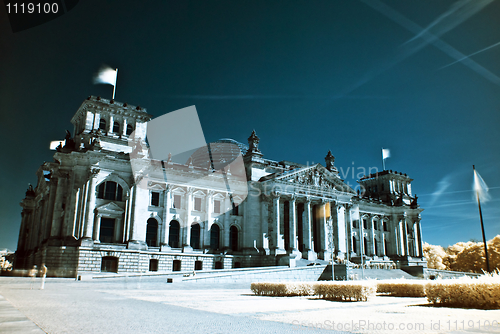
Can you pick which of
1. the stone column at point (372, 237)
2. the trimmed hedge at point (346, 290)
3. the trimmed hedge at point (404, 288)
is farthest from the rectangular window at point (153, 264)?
the stone column at point (372, 237)

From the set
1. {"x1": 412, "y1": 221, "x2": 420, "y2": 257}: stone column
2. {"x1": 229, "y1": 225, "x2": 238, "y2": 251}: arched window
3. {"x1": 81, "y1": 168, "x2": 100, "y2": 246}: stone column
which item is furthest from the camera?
{"x1": 412, "y1": 221, "x2": 420, "y2": 257}: stone column

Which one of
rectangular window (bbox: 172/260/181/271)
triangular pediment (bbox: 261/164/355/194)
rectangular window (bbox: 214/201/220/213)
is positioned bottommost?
rectangular window (bbox: 172/260/181/271)

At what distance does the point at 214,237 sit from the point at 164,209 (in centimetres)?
960

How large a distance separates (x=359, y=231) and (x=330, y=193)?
11.9 meters

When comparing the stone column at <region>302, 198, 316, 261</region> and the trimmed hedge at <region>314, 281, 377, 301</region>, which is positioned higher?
the stone column at <region>302, 198, 316, 261</region>

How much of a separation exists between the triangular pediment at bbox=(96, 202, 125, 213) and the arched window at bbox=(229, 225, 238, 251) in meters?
17.8

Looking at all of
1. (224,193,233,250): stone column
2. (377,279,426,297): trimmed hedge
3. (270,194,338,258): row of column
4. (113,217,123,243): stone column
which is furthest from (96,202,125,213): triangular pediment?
(377,279,426,297): trimmed hedge

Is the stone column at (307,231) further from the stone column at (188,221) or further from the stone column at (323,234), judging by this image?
the stone column at (188,221)

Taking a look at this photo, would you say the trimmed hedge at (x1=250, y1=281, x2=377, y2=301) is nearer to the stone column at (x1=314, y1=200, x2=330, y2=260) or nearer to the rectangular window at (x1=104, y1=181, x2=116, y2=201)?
the rectangular window at (x1=104, y1=181, x2=116, y2=201)

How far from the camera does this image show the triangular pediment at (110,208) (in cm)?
4744

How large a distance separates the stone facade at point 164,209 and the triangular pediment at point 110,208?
15 centimetres

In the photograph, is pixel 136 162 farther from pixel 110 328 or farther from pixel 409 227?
pixel 409 227

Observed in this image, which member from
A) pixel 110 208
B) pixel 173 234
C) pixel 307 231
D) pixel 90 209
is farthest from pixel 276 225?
pixel 90 209

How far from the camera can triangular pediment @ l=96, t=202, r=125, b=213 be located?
4744 centimetres
